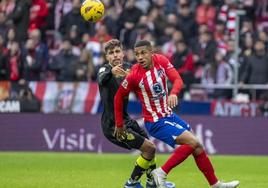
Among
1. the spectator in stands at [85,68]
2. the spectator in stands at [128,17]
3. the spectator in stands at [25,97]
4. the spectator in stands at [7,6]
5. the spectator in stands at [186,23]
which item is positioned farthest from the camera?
the spectator in stands at [7,6]

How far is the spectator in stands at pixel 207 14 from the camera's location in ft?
80.5

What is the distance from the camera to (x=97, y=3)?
43.8 ft

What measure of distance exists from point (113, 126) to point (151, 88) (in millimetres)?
1023

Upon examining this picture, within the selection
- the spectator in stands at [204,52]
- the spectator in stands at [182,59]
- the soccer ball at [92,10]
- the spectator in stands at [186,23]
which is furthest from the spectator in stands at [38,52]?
the soccer ball at [92,10]

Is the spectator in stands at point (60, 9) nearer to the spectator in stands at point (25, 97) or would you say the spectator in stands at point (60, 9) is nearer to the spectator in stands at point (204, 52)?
the spectator in stands at point (25, 97)

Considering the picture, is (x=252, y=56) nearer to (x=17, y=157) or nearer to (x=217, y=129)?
(x=217, y=129)

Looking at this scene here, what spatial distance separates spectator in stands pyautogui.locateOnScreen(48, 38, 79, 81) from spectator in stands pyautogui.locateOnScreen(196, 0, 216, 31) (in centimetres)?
401

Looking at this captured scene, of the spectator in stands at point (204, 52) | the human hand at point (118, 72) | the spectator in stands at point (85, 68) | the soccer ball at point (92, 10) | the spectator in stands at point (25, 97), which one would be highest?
the soccer ball at point (92, 10)

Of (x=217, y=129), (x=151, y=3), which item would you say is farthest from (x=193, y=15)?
(x=217, y=129)

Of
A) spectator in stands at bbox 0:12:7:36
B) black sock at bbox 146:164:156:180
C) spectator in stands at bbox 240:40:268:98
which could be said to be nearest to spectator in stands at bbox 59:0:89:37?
spectator in stands at bbox 0:12:7:36

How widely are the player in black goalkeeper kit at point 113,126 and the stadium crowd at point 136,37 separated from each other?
10140 millimetres

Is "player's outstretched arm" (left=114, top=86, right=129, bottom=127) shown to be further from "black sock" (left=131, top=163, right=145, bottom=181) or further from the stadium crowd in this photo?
the stadium crowd

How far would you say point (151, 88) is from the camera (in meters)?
11.5

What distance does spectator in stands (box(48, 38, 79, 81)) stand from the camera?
2286 centimetres
